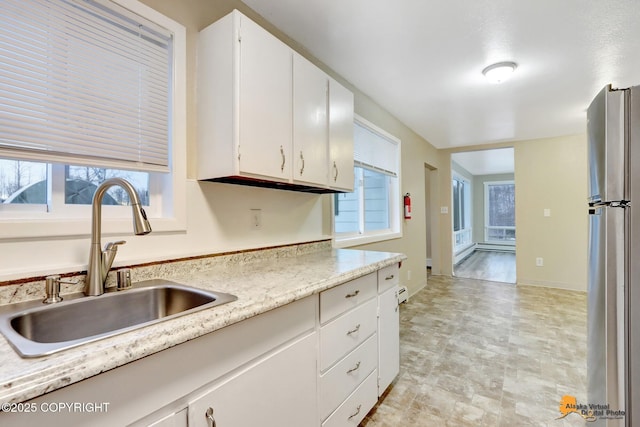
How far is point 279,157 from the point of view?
155cm

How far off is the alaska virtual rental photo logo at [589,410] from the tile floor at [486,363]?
0.03m

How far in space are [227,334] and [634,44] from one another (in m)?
3.23

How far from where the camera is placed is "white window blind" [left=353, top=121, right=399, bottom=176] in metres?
2.95

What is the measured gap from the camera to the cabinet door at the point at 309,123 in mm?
1678

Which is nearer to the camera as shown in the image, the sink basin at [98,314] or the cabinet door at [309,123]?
the sink basin at [98,314]

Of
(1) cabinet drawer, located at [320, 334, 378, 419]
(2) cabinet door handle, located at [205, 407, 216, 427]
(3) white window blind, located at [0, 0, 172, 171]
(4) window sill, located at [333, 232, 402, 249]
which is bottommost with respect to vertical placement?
(1) cabinet drawer, located at [320, 334, 378, 419]

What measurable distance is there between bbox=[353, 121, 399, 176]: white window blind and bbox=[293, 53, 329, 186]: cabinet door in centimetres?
Result: 89

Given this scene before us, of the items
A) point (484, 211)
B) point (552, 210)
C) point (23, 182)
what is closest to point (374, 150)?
point (23, 182)

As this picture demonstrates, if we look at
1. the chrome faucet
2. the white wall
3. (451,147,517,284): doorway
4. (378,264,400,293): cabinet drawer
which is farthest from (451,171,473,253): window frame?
the chrome faucet

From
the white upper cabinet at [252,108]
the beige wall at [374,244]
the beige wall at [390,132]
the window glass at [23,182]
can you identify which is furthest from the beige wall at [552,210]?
the window glass at [23,182]

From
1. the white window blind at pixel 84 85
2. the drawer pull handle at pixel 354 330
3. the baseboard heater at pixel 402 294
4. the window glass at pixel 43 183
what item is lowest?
the baseboard heater at pixel 402 294

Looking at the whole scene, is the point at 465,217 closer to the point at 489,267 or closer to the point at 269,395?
the point at 489,267

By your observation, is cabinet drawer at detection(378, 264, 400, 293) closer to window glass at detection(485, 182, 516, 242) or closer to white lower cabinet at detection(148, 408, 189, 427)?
white lower cabinet at detection(148, 408, 189, 427)

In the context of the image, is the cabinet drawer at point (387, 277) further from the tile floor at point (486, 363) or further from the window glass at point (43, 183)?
the window glass at point (43, 183)
